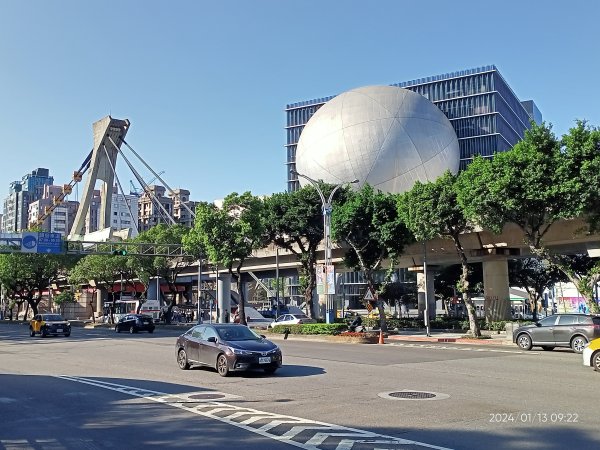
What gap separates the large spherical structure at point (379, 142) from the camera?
216 ft

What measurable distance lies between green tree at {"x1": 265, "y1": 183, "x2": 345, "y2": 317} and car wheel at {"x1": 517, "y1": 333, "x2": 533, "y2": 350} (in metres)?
19.7

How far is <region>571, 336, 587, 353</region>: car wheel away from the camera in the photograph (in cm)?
2344

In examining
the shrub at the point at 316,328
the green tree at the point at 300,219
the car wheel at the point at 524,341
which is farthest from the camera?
the green tree at the point at 300,219

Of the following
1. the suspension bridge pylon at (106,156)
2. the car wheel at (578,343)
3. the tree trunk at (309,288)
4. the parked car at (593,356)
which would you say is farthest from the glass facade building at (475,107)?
the parked car at (593,356)

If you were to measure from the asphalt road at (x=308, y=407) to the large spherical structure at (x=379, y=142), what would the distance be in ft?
156

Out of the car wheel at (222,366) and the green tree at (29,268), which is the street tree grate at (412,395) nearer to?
the car wheel at (222,366)

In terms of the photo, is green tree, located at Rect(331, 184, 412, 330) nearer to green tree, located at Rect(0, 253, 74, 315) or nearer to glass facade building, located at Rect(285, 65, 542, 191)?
green tree, located at Rect(0, 253, 74, 315)

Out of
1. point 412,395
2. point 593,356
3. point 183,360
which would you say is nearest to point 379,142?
point 183,360

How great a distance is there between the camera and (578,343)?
23578 mm

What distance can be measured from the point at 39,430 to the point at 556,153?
2482 centimetres

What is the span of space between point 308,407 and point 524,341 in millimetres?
17391

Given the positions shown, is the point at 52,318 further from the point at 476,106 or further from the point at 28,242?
the point at 476,106

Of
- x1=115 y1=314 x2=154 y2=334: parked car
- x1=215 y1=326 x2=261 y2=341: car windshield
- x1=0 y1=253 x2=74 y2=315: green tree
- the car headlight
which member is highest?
x1=0 y1=253 x2=74 y2=315: green tree

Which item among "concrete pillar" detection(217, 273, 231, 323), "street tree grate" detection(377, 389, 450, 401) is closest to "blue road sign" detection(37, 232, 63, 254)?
"concrete pillar" detection(217, 273, 231, 323)
